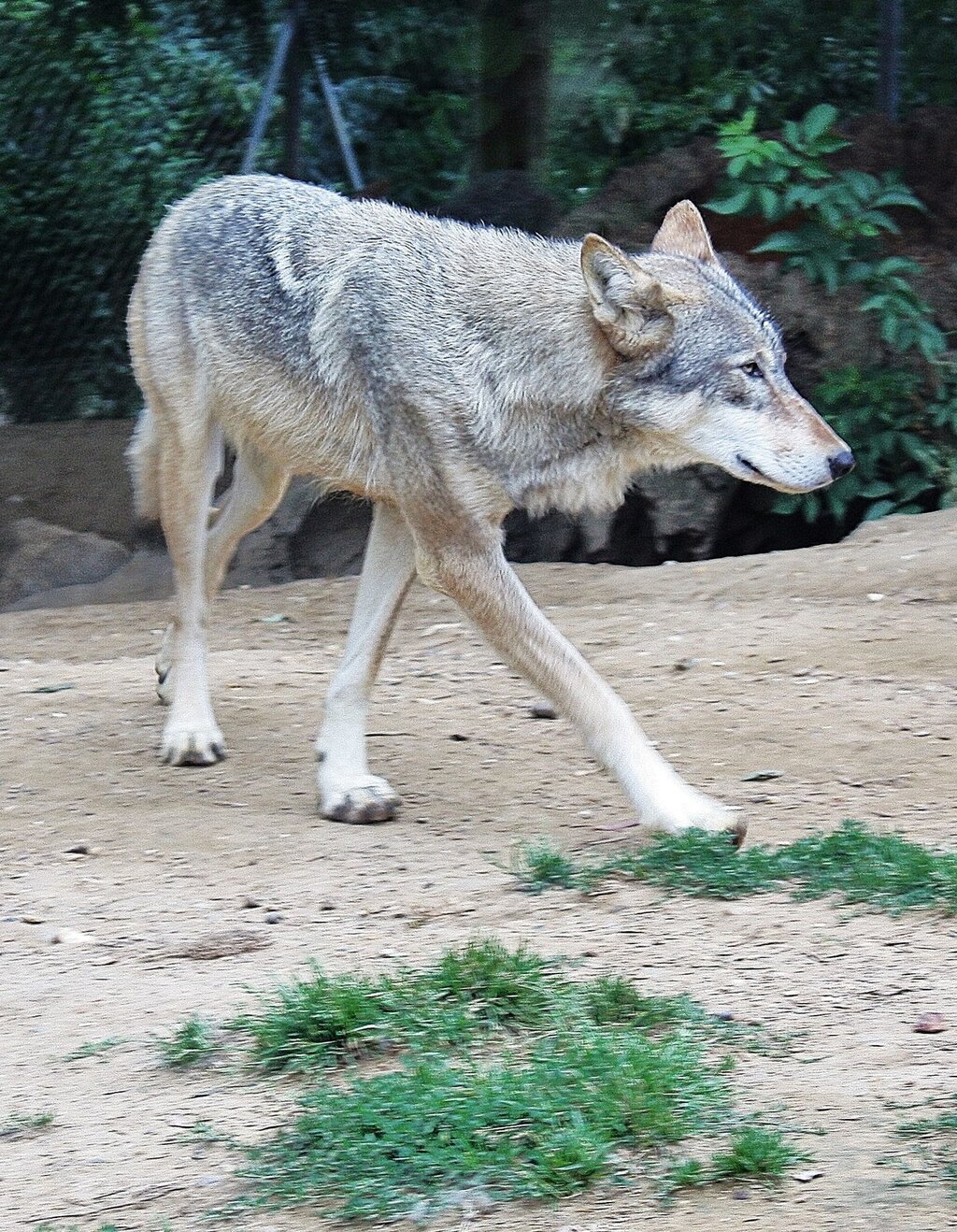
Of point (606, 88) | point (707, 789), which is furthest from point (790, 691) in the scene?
point (606, 88)

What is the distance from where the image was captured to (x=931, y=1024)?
127 inches

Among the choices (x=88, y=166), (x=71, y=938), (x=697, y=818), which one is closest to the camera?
(x=71, y=938)

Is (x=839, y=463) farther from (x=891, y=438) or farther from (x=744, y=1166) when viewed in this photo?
(x=891, y=438)

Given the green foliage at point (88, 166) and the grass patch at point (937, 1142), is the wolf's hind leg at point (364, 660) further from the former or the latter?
the green foliage at point (88, 166)

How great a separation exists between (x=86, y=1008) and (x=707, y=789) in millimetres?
2180

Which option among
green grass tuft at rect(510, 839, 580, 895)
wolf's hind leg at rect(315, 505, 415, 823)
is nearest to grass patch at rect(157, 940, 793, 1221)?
green grass tuft at rect(510, 839, 580, 895)

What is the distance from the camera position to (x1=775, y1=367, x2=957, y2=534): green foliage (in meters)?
8.62

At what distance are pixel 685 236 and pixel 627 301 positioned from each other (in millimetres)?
651

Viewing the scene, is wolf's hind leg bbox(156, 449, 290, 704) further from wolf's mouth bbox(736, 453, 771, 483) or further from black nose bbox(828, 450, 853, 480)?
black nose bbox(828, 450, 853, 480)

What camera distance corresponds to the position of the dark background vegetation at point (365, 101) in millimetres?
9219

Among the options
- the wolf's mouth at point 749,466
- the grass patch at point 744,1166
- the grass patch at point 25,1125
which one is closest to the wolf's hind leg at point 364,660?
the wolf's mouth at point 749,466

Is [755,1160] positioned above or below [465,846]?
above

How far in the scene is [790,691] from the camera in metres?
5.86

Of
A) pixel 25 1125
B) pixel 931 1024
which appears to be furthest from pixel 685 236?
pixel 25 1125
